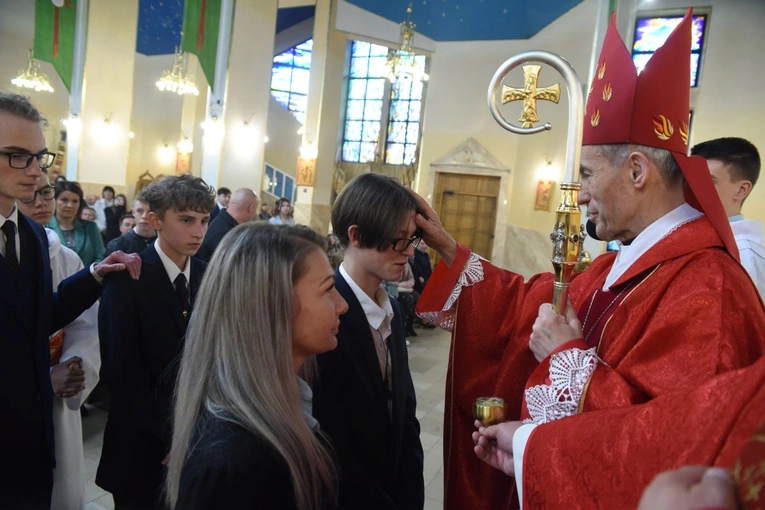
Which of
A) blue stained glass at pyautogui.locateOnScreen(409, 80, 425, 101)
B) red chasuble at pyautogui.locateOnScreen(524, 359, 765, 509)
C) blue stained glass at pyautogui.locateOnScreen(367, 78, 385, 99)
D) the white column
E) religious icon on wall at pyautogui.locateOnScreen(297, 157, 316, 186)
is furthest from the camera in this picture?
blue stained glass at pyautogui.locateOnScreen(367, 78, 385, 99)

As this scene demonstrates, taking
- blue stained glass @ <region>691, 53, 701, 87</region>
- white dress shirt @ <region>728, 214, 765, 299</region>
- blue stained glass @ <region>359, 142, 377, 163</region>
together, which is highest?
blue stained glass @ <region>691, 53, 701, 87</region>

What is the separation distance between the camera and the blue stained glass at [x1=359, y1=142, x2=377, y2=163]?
16547 millimetres

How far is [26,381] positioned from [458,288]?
4.45 feet

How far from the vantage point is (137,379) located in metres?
1.88

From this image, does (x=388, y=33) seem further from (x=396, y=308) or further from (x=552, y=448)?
(x=552, y=448)

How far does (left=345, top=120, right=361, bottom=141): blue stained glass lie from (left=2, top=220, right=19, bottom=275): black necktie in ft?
51.8

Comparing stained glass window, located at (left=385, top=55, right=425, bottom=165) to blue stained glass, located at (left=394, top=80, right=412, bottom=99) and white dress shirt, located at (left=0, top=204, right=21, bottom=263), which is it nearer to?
blue stained glass, located at (left=394, top=80, right=412, bottom=99)

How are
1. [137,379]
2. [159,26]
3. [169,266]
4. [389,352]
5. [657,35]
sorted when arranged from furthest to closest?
[159,26], [657,35], [169,266], [137,379], [389,352]

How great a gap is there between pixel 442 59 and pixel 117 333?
42.7 feet

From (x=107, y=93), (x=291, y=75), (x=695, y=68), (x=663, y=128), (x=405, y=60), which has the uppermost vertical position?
(x=291, y=75)

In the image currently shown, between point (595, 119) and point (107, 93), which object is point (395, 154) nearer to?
point (107, 93)

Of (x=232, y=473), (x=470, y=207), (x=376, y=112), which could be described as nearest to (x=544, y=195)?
(x=470, y=207)

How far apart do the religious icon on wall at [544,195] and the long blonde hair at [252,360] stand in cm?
1107

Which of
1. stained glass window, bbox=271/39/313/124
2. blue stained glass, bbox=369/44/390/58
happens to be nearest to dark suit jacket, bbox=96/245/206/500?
blue stained glass, bbox=369/44/390/58
